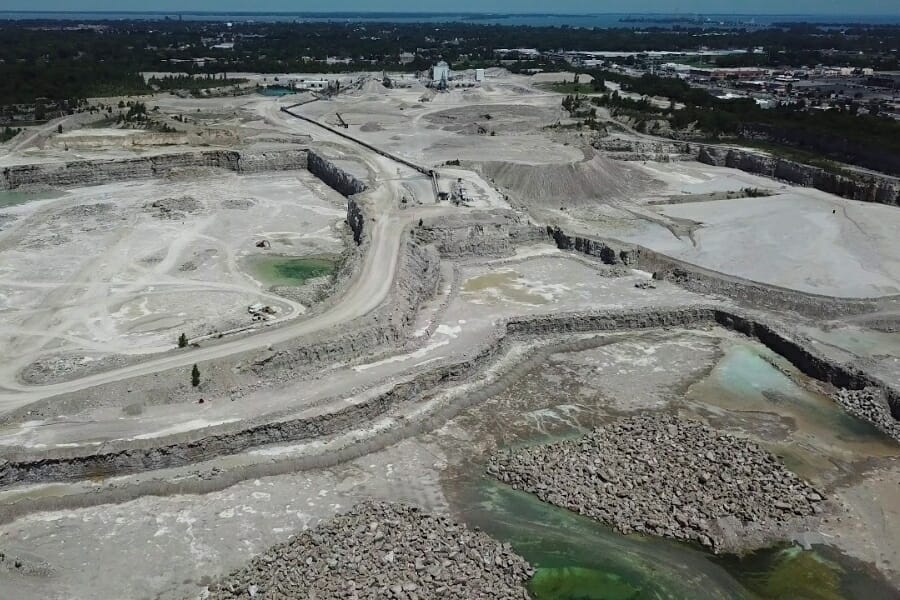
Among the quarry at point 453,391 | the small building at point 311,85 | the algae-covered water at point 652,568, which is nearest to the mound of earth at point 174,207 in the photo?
the quarry at point 453,391

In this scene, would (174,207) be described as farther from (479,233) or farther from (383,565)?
(383,565)

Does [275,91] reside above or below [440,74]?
below

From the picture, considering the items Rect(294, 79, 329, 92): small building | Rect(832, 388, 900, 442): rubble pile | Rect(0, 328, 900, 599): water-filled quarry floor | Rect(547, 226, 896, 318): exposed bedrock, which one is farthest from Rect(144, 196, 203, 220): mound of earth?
Rect(294, 79, 329, 92): small building

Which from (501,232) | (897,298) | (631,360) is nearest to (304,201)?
(501,232)

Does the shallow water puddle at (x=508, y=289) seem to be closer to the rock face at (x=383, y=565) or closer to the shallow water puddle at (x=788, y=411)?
the shallow water puddle at (x=788, y=411)

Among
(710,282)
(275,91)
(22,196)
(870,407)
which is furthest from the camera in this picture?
(275,91)

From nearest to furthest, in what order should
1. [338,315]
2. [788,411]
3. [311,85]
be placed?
[788,411]
[338,315]
[311,85]

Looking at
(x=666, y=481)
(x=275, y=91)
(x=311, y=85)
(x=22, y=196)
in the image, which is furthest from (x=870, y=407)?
(x=275, y=91)
